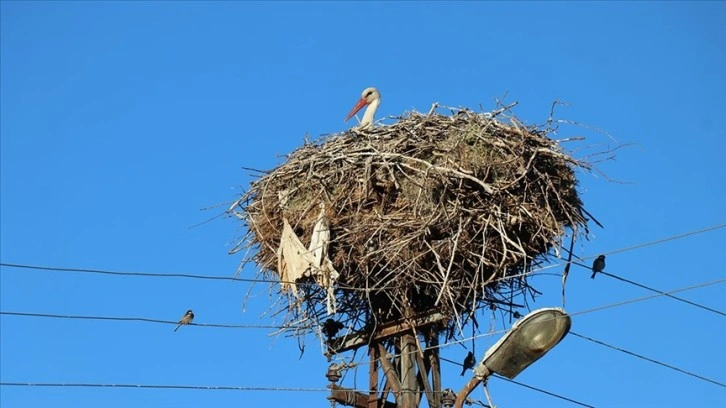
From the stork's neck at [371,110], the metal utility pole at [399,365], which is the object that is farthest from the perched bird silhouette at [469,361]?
the stork's neck at [371,110]

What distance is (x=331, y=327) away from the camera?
9.55 m

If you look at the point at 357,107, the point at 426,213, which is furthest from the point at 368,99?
the point at 426,213

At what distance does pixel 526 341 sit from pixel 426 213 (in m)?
1.59

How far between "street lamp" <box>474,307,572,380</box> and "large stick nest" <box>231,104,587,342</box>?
88cm

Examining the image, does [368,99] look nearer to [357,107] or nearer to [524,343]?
[357,107]

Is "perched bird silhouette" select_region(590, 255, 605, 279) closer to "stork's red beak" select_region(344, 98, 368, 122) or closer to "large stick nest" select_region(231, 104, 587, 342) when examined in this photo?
"large stick nest" select_region(231, 104, 587, 342)

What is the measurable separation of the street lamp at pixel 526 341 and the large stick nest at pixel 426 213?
88 cm

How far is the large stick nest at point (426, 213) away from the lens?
905 cm

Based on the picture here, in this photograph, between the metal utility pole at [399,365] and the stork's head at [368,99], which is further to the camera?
the stork's head at [368,99]

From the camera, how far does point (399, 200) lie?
9.52 meters

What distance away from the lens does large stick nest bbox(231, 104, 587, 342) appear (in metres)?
9.05

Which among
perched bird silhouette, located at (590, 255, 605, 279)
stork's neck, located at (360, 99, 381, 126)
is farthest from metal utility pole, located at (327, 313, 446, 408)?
stork's neck, located at (360, 99, 381, 126)

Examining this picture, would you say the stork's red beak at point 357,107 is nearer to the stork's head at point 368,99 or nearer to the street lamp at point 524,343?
the stork's head at point 368,99

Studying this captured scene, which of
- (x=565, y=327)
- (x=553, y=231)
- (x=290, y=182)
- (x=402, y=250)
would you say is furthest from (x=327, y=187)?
(x=565, y=327)
